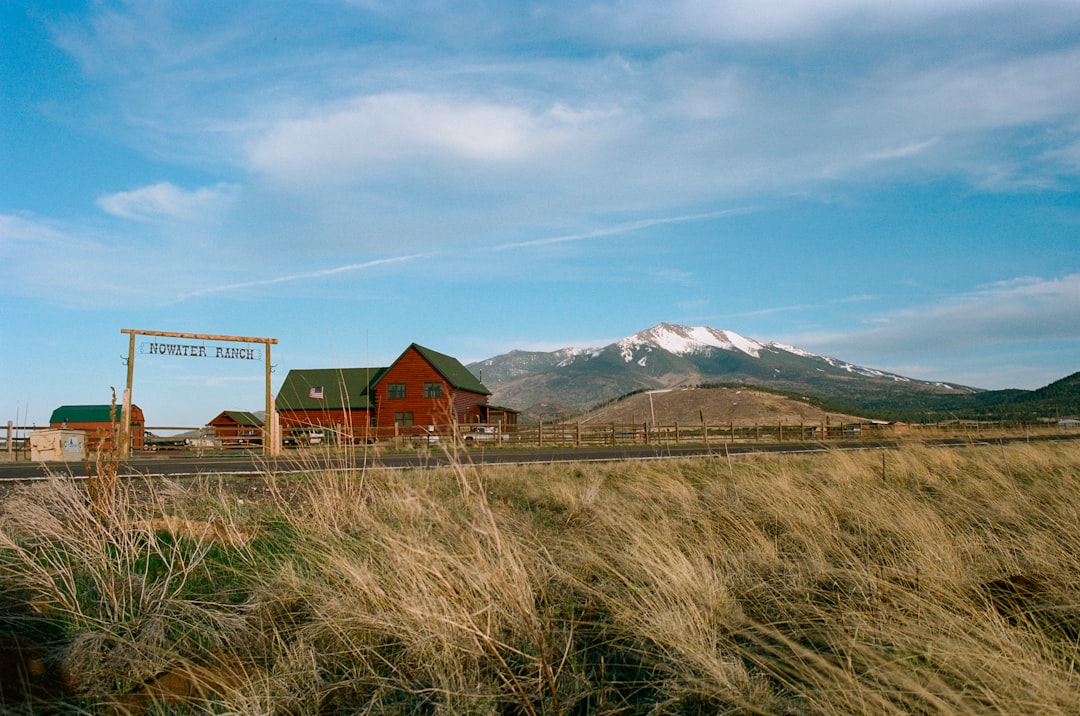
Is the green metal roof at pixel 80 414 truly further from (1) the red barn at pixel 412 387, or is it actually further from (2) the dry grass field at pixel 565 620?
(2) the dry grass field at pixel 565 620

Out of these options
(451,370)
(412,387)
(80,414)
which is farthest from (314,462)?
(80,414)

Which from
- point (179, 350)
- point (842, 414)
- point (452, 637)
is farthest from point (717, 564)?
point (842, 414)

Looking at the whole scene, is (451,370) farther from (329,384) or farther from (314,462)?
(314,462)

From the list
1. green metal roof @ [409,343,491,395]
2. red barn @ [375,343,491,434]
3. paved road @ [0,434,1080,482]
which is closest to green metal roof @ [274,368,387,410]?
red barn @ [375,343,491,434]

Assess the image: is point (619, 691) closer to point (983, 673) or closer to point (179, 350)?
point (983, 673)

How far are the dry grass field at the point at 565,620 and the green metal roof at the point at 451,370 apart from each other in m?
41.8

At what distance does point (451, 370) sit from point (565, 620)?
1874 inches

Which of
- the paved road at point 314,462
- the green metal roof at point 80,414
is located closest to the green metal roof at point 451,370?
the green metal roof at point 80,414

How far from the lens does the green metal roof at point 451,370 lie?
47.3m

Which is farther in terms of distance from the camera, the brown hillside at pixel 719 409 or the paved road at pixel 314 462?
the brown hillside at pixel 719 409

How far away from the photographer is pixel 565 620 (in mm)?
3396

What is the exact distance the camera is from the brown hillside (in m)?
85.7

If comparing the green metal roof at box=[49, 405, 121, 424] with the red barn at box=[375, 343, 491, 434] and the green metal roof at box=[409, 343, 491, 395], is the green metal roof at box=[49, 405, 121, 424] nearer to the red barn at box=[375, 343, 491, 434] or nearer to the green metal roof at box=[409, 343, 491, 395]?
the red barn at box=[375, 343, 491, 434]

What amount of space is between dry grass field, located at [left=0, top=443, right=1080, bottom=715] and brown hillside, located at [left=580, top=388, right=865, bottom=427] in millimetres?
75339
